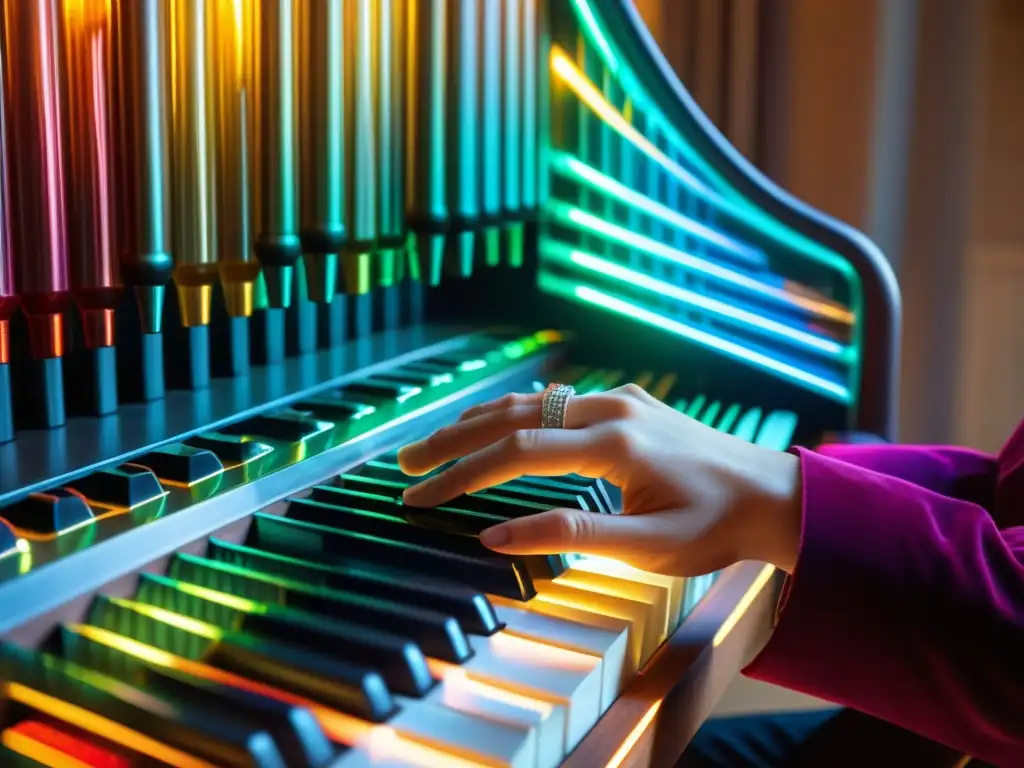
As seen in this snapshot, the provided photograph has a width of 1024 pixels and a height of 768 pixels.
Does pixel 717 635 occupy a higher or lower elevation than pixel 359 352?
lower

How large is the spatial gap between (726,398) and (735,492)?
53cm

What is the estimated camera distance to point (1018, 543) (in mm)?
683

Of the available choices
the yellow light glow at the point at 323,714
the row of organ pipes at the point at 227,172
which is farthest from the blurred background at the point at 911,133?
the yellow light glow at the point at 323,714

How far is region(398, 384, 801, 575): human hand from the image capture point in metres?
0.63

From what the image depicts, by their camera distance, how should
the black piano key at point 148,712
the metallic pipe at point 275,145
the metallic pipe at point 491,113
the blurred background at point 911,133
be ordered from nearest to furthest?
1. the black piano key at point 148,712
2. the metallic pipe at point 275,145
3. the metallic pipe at point 491,113
4. the blurred background at point 911,133

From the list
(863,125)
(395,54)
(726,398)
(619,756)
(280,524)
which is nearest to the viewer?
(619,756)

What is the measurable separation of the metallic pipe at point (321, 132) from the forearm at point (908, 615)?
1.34ft

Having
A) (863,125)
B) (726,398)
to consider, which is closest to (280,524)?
(726,398)

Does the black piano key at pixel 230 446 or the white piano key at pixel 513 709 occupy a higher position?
the black piano key at pixel 230 446

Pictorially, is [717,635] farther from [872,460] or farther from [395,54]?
[395,54]

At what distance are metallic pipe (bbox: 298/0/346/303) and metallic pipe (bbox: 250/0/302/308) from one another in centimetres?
2

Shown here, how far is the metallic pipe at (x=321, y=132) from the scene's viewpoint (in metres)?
0.77

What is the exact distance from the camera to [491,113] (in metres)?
0.98

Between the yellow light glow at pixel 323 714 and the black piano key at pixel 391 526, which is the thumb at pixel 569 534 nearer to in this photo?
the black piano key at pixel 391 526
